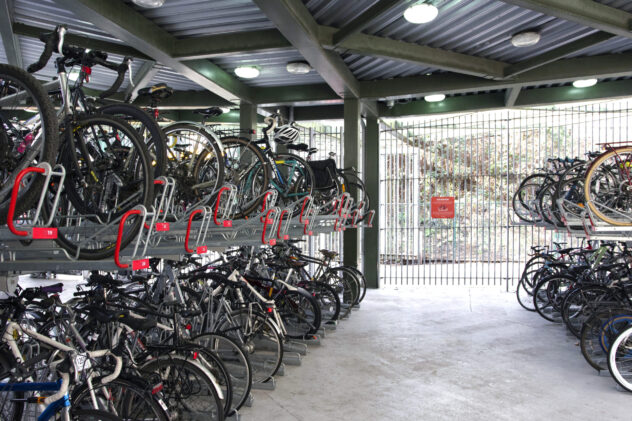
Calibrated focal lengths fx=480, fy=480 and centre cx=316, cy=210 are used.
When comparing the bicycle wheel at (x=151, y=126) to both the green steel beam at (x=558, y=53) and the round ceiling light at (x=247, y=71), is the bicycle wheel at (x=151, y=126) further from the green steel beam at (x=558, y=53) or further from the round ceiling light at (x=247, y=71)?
the green steel beam at (x=558, y=53)

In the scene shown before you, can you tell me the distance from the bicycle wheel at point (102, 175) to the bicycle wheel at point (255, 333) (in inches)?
58.8

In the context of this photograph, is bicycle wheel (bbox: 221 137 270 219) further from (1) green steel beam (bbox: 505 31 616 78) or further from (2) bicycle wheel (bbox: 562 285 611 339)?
(1) green steel beam (bbox: 505 31 616 78)

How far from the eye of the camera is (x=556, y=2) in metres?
4.10

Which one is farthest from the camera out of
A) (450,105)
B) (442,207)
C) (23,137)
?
(442,207)

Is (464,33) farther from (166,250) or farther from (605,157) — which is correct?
(166,250)

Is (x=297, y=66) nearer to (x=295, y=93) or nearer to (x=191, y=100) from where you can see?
(x=295, y=93)

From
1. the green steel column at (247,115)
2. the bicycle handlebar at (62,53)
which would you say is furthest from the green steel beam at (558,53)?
the bicycle handlebar at (62,53)

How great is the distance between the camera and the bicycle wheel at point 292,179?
5.36 m

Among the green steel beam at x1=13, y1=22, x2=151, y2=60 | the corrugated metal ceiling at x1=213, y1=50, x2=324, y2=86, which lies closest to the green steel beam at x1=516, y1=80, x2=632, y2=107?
the corrugated metal ceiling at x1=213, y1=50, x2=324, y2=86

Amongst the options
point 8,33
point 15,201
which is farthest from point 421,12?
point 8,33

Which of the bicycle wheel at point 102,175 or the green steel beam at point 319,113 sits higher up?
the green steel beam at point 319,113

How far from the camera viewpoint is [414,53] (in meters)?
5.80

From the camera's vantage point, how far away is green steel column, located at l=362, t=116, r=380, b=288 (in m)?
8.56

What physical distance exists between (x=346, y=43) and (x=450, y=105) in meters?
3.77
